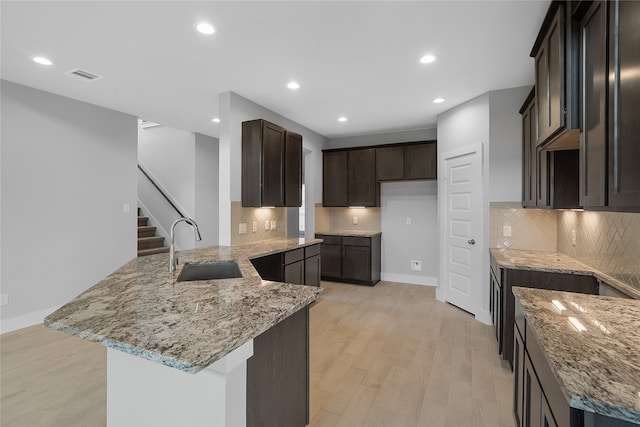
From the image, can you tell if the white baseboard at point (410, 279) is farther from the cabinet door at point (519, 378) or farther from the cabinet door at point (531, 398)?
the cabinet door at point (531, 398)

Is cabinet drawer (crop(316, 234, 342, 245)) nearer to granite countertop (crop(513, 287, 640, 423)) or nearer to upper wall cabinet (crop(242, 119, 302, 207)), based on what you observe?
upper wall cabinet (crop(242, 119, 302, 207))

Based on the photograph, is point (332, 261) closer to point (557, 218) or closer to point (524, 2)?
point (557, 218)

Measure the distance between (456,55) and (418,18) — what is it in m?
0.74

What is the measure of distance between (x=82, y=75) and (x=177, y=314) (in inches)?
128

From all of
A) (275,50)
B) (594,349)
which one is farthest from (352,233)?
(594,349)

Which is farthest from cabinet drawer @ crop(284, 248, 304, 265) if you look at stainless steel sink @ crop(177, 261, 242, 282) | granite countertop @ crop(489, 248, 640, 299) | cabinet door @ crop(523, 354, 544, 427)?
cabinet door @ crop(523, 354, 544, 427)

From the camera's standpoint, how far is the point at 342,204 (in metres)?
5.71

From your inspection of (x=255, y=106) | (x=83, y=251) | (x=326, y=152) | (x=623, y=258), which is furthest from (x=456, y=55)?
(x=83, y=251)

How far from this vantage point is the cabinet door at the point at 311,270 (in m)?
4.12

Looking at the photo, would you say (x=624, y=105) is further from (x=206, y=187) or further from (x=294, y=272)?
(x=206, y=187)

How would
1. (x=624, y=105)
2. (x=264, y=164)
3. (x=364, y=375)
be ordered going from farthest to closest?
(x=264, y=164) → (x=364, y=375) → (x=624, y=105)

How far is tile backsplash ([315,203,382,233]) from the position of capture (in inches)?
229

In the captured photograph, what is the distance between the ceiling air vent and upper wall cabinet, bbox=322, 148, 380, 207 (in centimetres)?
360

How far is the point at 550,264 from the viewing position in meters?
2.53
